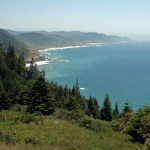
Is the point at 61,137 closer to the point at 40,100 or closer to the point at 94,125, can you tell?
the point at 94,125

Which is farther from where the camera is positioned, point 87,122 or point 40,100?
point 40,100

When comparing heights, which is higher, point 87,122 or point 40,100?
point 87,122

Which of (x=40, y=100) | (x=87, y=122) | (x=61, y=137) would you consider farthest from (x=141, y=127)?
(x=40, y=100)

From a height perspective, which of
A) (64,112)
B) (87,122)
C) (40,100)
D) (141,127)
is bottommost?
(40,100)

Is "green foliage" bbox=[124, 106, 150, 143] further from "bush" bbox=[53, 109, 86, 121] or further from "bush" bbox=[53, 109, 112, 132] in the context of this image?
"bush" bbox=[53, 109, 86, 121]

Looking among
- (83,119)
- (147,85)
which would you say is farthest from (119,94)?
(83,119)

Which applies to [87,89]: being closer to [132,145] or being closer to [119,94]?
[119,94]

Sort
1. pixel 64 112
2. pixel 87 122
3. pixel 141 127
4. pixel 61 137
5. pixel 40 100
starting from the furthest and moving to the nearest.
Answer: pixel 40 100 → pixel 64 112 → pixel 87 122 → pixel 141 127 → pixel 61 137

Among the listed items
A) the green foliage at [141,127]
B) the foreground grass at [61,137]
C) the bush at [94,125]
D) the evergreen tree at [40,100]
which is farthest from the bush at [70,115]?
the green foliage at [141,127]

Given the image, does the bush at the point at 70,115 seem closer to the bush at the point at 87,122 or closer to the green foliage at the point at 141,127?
the bush at the point at 87,122
